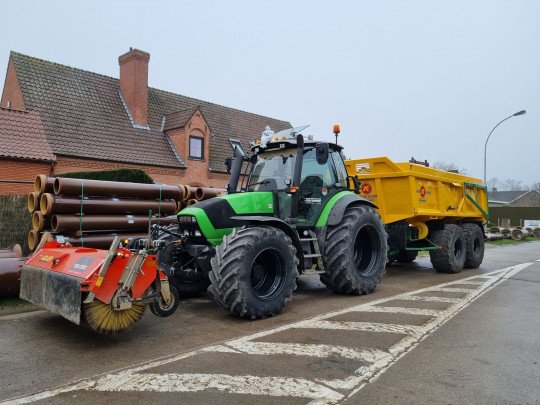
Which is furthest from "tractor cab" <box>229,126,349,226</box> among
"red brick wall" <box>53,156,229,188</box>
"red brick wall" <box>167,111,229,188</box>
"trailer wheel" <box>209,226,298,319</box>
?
"red brick wall" <box>167,111,229,188</box>

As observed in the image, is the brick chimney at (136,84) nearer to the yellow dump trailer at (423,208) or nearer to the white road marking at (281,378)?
the yellow dump trailer at (423,208)

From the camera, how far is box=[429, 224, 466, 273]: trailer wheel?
992cm

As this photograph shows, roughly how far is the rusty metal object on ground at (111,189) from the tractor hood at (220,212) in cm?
282

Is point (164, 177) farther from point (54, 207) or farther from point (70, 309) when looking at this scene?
point (70, 309)

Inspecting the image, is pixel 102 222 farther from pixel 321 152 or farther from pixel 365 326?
pixel 365 326

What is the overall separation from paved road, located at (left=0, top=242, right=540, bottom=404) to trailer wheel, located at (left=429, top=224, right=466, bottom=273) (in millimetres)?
3237

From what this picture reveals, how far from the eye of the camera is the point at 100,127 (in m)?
18.5

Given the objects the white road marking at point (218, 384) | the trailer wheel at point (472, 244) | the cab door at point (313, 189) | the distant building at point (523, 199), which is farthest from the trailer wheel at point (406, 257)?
the distant building at point (523, 199)

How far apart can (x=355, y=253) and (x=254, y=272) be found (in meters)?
2.54

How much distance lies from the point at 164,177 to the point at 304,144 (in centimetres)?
1366

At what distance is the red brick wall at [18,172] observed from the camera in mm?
13953

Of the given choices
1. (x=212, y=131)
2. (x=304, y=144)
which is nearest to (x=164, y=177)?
(x=212, y=131)

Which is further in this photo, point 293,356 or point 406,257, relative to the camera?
point 406,257

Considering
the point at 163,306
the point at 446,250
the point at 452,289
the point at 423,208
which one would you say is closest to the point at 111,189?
the point at 163,306
